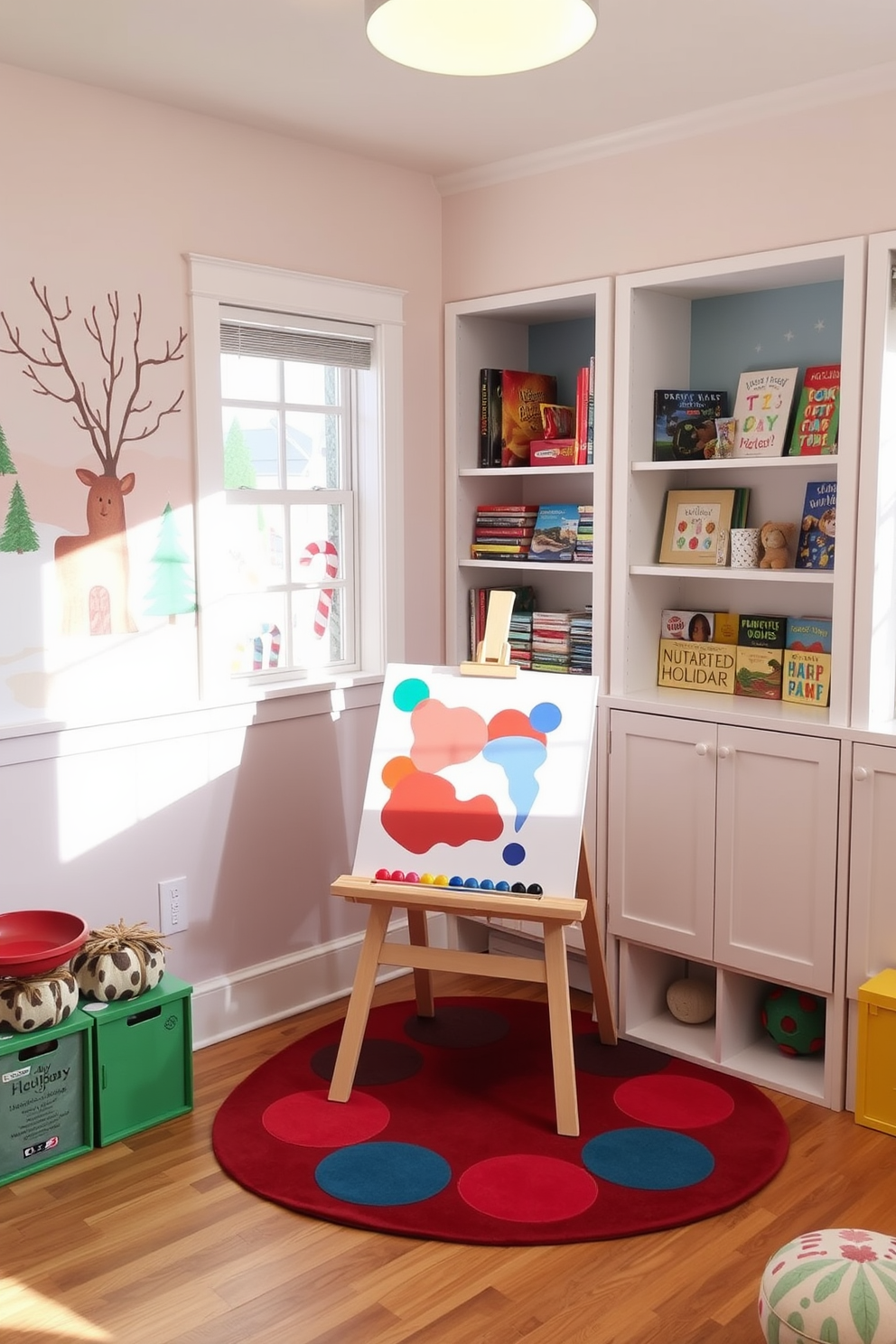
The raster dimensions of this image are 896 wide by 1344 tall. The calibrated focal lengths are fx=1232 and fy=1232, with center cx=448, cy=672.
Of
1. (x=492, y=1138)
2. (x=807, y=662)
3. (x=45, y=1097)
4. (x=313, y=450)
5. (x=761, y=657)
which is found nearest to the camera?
(x=45, y=1097)

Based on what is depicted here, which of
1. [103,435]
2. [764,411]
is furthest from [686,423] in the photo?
[103,435]

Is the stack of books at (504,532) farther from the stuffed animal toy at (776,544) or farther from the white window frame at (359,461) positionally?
the stuffed animal toy at (776,544)

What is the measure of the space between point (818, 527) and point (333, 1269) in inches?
86.8

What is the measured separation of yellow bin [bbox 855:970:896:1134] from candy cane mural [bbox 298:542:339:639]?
6.20 feet

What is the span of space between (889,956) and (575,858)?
32.1 inches

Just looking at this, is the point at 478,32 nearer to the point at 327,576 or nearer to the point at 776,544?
the point at 776,544

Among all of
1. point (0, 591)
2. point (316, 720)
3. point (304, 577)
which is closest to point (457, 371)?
point (304, 577)

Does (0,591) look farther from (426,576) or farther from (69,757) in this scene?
(426,576)

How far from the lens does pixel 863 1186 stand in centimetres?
274

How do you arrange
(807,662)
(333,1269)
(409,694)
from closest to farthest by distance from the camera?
1. (333,1269)
2. (409,694)
3. (807,662)

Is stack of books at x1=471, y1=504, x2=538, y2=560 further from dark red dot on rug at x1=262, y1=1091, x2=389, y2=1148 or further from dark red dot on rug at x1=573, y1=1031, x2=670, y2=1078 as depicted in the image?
dark red dot on rug at x1=262, y1=1091, x2=389, y2=1148

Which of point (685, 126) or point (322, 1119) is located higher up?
point (685, 126)

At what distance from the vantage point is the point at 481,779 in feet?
10.2

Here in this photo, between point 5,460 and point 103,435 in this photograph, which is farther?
point 103,435
